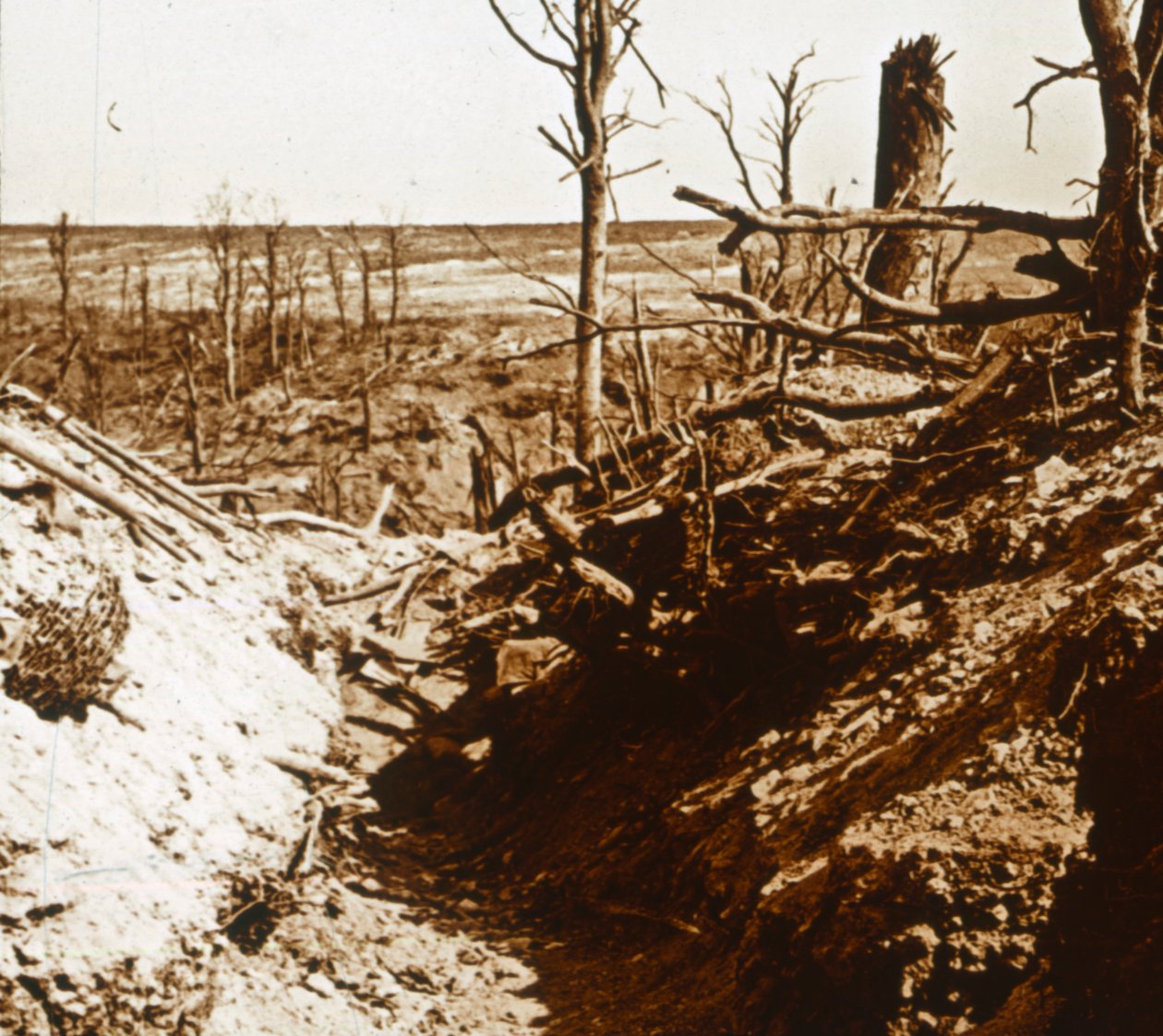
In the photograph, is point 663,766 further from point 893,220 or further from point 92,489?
point 92,489

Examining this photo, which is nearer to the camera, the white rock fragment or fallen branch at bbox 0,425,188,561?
the white rock fragment

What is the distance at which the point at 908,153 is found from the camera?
797cm

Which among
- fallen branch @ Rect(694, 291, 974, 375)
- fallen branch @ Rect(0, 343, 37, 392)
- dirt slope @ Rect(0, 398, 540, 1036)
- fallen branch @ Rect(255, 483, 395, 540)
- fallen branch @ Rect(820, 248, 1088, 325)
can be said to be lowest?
dirt slope @ Rect(0, 398, 540, 1036)

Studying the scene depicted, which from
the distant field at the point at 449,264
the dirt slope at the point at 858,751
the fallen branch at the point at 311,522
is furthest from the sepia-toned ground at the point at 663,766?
the distant field at the point at 449,264

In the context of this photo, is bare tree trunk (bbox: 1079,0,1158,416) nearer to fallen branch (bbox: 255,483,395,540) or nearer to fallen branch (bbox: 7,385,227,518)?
fallen branch (bbox: 7,385,227,518)

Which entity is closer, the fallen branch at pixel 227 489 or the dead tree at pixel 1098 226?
the dead tree at pixel 1098 226

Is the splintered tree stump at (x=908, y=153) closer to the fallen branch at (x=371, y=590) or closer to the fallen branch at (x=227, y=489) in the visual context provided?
the fallen branch at (x=371, y=590)

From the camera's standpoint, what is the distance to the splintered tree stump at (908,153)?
785 centimetres

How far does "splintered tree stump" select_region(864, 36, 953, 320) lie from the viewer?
7852 millimetres

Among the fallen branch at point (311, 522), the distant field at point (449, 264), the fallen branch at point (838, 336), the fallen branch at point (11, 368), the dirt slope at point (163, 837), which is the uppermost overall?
the distant field at point (449, 264)

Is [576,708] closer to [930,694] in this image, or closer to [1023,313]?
[930,694]

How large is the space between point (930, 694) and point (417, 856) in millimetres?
3416

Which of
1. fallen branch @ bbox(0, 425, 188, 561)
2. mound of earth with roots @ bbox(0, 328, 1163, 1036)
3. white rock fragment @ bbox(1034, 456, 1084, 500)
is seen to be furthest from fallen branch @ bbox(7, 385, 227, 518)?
white rock fragment @ bbox(1034, 456, 1084, 500)

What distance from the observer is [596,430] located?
1209 cm
